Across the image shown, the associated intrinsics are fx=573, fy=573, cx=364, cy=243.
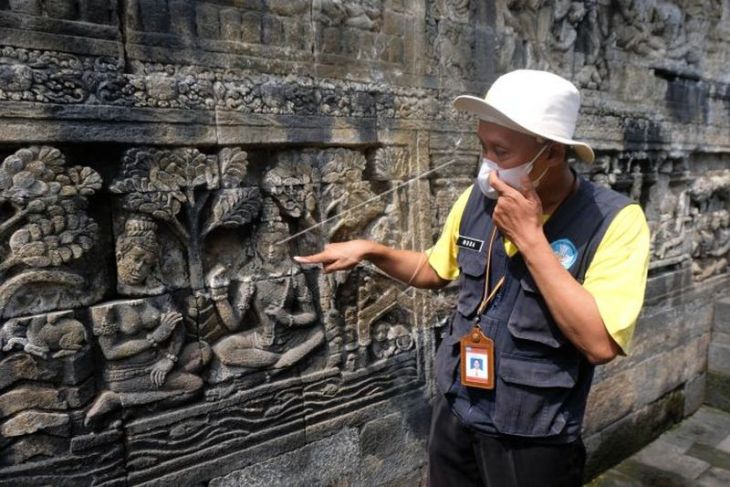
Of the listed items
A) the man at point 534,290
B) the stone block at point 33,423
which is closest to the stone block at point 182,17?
the man at point 534,290

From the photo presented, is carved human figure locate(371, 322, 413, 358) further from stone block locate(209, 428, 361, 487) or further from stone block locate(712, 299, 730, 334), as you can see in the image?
stone block locate(712, 299, 730, 334)

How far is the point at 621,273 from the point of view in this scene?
1.87 meters

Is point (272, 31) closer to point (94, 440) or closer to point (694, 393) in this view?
point (94, 440)

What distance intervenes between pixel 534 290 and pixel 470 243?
14.5 inches

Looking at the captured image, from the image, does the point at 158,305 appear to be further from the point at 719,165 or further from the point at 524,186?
the point at 719,165

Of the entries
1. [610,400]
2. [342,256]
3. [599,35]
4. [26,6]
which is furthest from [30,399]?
[599,35]

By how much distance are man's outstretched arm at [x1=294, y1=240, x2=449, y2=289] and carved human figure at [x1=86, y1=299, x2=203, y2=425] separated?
68cm

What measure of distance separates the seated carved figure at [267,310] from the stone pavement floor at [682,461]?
301cm

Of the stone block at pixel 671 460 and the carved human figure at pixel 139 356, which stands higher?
the carved human figure at pixel 139 356

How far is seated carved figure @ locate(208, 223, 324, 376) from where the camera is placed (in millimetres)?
2770

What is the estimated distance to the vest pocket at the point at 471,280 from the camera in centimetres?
221

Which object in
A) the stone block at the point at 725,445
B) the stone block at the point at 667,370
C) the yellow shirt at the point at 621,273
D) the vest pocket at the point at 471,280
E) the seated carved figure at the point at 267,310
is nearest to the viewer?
the yellow shirt at the point at 621,273

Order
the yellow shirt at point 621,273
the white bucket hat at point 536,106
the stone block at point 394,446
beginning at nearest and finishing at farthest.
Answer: the yellow shirt at point 621,273
the white bucket hat at point 536,106
the stone block at point 394,446

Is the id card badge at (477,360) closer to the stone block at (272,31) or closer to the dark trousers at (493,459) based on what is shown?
the dark trousers at (493,459)
